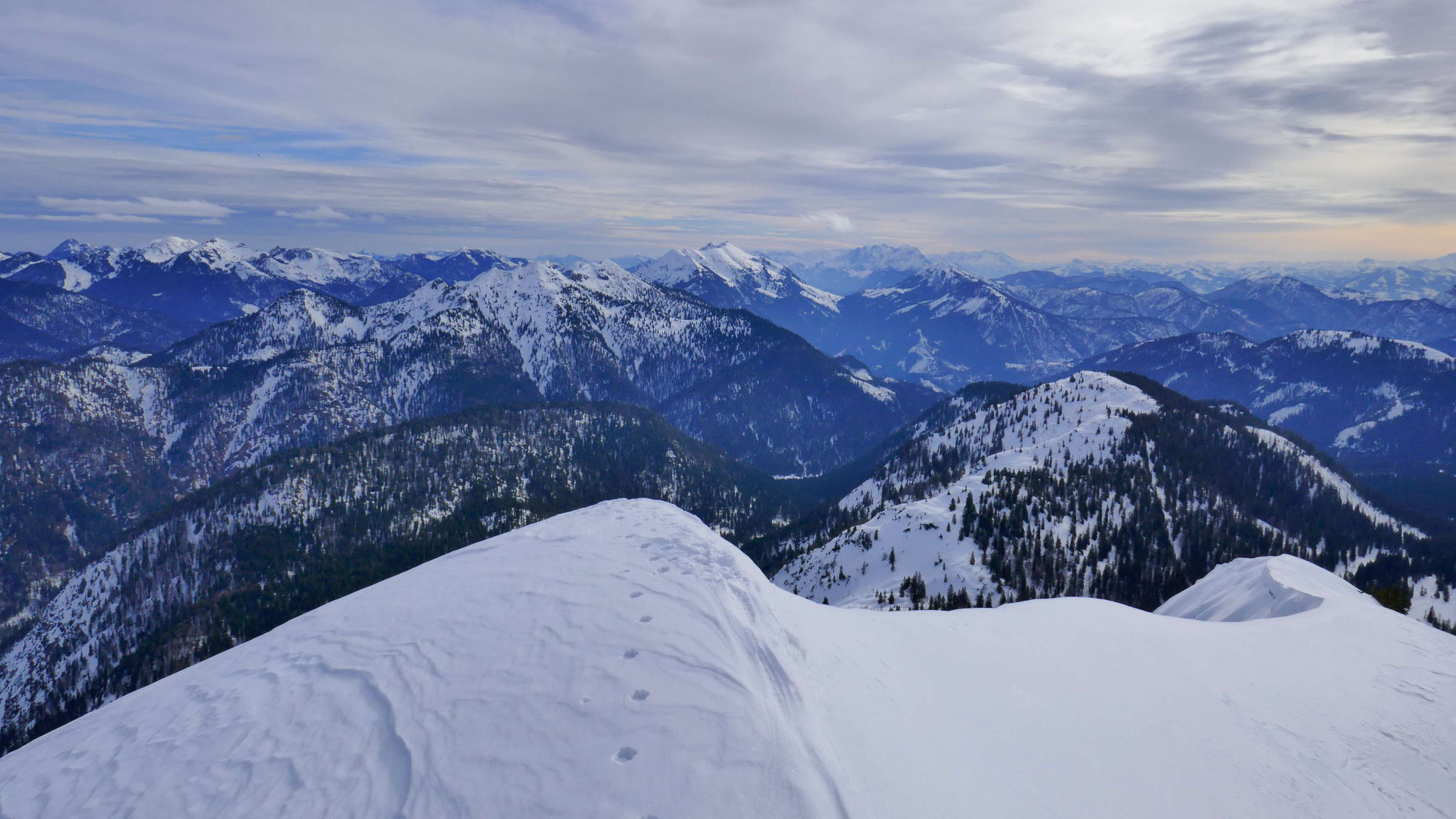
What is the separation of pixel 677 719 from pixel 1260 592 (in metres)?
56.6

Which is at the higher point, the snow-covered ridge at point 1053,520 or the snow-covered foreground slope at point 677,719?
the snow-covered foreground slope at point 677,719

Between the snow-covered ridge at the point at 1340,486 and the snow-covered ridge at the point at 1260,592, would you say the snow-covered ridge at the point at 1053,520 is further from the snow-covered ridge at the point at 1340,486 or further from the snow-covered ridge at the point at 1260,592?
the snow-covered ridge at the point at 1260,592

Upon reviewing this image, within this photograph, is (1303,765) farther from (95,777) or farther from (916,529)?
(916,529)

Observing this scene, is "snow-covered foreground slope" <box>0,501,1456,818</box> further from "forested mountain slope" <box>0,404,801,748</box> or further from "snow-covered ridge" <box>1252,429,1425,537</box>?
"snow-covered ridge" <box>1252,429,1425,537</box>

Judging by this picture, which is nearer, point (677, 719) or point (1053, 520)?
point (677, 719)

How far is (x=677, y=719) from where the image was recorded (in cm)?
1046

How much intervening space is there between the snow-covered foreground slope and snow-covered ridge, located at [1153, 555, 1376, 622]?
73.9 ft

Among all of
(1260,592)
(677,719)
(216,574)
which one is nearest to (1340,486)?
(1260,592)

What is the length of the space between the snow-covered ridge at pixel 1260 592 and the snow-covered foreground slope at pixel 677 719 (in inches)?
886

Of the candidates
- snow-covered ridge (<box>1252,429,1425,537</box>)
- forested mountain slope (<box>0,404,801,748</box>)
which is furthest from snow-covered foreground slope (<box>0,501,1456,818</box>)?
snow-covered ridge (<box>1252,429,1425,537</box>)

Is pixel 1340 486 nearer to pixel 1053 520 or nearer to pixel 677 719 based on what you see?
pixel 1053 520

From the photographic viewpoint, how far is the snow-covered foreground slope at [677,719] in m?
9.68

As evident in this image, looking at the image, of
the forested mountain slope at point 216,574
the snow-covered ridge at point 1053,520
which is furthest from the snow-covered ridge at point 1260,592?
the forested mountain slope at point 216,574

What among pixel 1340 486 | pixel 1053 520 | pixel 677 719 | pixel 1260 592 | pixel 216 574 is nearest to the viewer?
pixel 677 719
